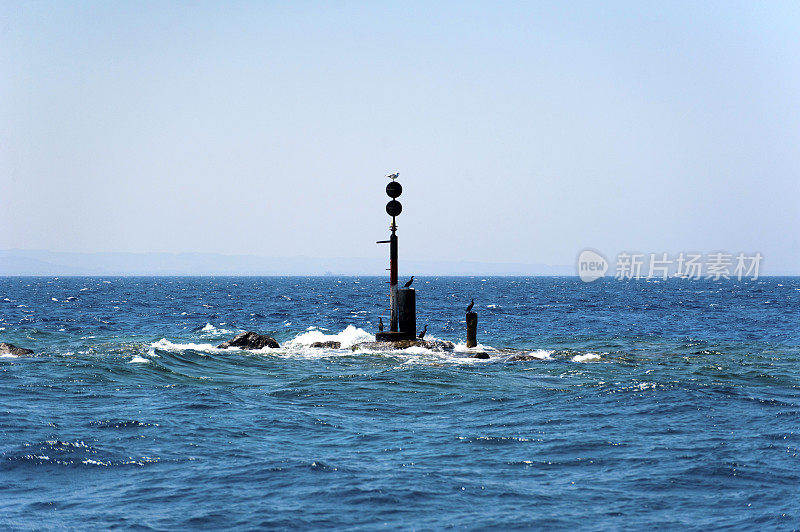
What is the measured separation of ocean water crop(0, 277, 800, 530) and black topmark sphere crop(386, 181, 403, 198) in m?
6.73

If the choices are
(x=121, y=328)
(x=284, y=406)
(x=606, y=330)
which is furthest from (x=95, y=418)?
(x=606, y=330)

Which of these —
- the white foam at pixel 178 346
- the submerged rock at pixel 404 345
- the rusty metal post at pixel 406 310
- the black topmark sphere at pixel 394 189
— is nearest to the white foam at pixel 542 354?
the submerged rock at pixel 404 345

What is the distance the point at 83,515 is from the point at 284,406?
8.34 metres

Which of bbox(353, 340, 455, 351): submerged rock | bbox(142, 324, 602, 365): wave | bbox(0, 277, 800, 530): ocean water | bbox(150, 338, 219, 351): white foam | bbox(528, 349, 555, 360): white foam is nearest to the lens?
bbox(0, 277, 800, 530): ocean water

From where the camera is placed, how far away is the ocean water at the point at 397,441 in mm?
10805

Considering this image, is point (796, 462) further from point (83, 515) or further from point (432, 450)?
point (83, 515)

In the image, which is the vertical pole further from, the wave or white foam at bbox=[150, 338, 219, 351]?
white foam at bbox=[150, 338, 219, 351]

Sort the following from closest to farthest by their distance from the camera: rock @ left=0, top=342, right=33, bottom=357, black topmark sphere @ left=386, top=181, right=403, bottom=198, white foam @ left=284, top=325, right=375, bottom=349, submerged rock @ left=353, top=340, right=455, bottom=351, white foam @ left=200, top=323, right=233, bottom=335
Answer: rock @ left=0, top=342, right=33, bottom=357 < submerged rock @ left=353, top=340, right=455, bottom=351 < black topmark sphere @ left=386, top=181, right=403, bottom=198 < white foam @ left=284, top=325, right=375, bottom=349 < white foam @ left=200, top=323, right=233, bottom=335

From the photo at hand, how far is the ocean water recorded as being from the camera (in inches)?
425

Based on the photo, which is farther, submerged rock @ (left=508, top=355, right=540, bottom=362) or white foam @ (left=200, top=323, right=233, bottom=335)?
white foam @ (left=200, top=323, right=233, bottom=335)

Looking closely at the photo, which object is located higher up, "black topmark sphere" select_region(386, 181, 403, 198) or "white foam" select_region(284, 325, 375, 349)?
"black topmark sphere" select_region(386, 181, 403, 198)

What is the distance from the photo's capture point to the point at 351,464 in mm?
13125

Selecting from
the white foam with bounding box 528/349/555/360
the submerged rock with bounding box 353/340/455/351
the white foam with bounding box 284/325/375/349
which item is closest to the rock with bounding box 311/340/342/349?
the white foam with bounding box 284/325/375/349

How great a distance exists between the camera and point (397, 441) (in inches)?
583
